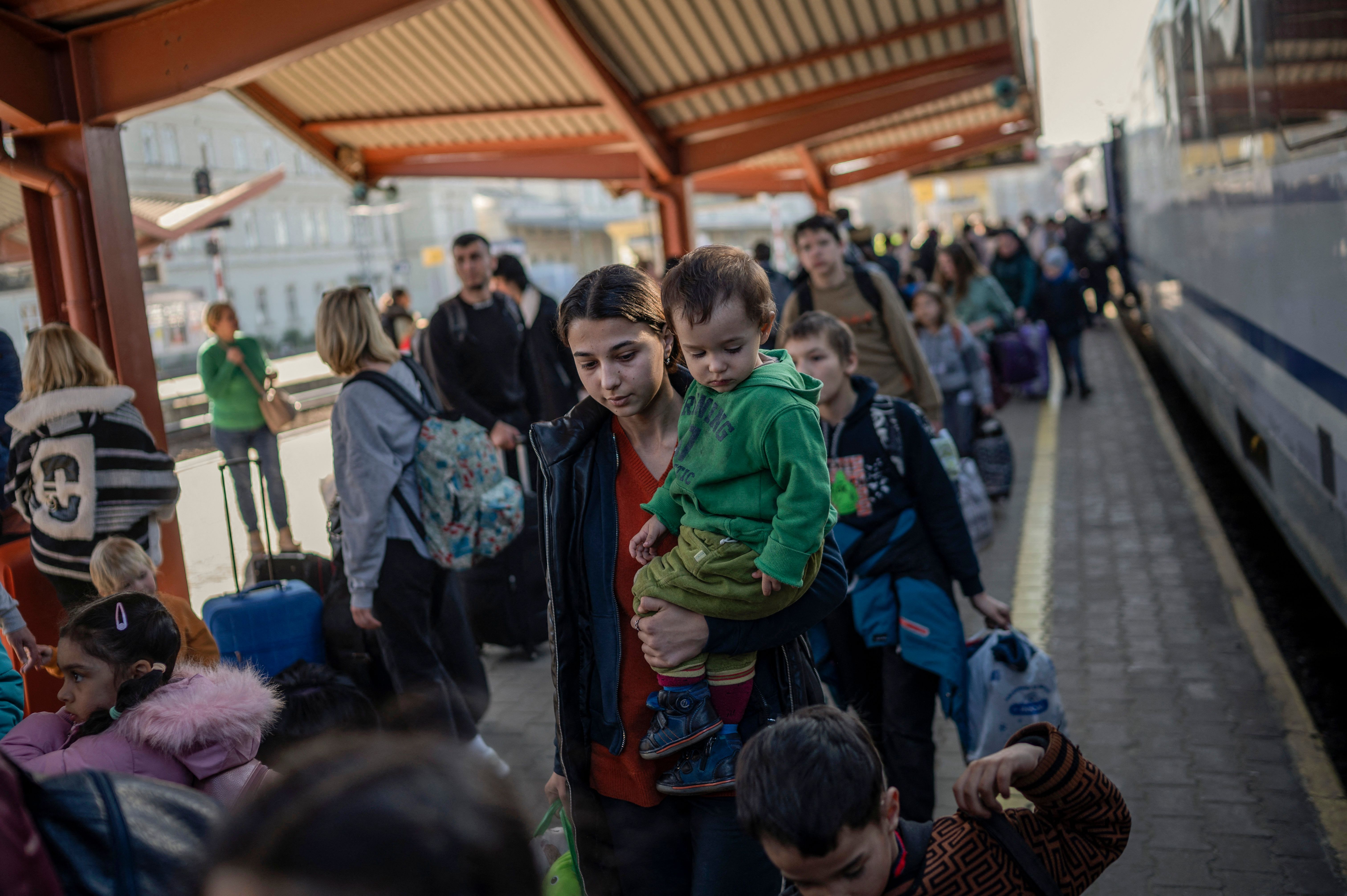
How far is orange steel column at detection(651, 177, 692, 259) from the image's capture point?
13.0 meters

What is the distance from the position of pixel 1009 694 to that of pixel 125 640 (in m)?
2.50

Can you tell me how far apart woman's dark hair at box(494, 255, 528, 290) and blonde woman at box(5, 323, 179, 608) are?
10.9 feet

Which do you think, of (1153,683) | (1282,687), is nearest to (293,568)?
(1153,683)

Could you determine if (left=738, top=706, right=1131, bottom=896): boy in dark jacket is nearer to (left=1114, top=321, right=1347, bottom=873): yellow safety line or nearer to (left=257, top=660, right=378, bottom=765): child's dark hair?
(left=1114, top=321, right=1347, bottom=873): yellow safety line

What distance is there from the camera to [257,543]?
356 inches

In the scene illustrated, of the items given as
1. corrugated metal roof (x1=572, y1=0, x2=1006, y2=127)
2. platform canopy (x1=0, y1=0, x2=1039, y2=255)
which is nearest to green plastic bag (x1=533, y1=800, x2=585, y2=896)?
platform canopy (x1=0, y1=0, x2=1039, y2=255)

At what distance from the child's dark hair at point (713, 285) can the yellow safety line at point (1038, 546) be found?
315 cm

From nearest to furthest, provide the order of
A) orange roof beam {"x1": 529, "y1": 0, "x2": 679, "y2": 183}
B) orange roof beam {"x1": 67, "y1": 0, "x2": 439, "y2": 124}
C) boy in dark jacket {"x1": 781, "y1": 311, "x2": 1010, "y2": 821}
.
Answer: boy in dark jacket {"x1": 781, "y1": 311, "x2": 1010, "y2": 821}, orange roof beam {"x1": 67, "y1": 0, "x2": 439, "y2": 124}, orange roof beam {"x1": 529, "y1": 0, "x2": 679, "y2": 183}

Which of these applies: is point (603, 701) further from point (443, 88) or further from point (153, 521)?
point (443, 88)

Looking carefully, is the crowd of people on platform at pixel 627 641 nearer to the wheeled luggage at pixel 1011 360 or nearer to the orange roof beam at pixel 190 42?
the orange roof beam at pixel 190 42

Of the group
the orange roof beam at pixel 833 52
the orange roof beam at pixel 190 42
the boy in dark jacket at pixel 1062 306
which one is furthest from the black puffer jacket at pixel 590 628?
the boy in dark jacket at pixel 1062 306

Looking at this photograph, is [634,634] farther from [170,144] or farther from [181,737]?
[170,144]

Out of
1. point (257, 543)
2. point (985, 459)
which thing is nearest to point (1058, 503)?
point (985, 459)

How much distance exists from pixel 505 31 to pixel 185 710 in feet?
31.0
